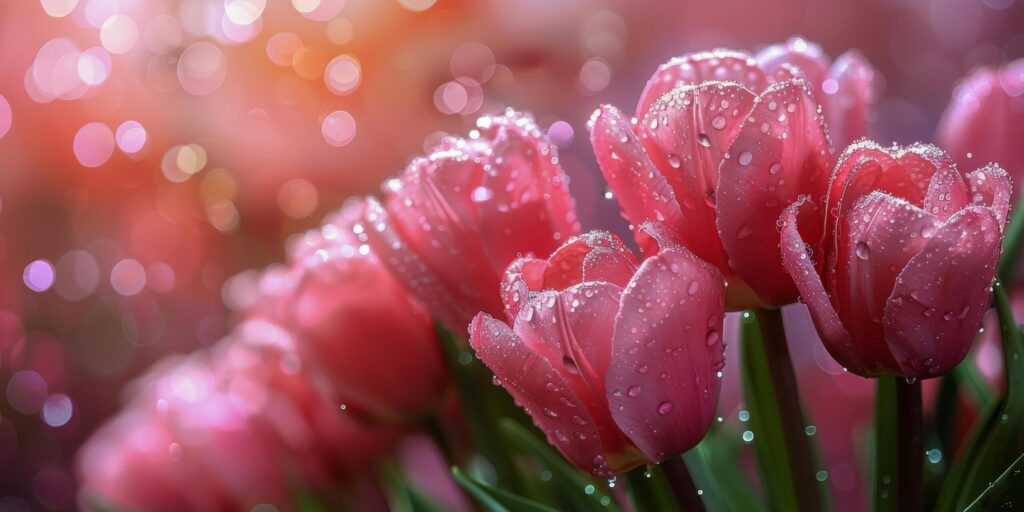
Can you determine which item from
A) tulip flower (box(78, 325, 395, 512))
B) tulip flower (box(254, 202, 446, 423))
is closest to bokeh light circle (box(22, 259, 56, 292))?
tulip flower (box(78, 325, 395, 512))

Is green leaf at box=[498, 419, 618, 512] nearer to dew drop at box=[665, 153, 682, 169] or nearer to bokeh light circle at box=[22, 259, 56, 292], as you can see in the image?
dew drop at box=[665, 153, 682, 169]

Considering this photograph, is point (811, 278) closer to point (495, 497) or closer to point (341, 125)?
point (495, 497)

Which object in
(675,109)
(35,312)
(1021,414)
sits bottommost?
(1021,414)

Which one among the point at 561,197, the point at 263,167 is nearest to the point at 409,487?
the point at 561,197

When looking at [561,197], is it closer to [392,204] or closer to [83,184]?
[392,204]

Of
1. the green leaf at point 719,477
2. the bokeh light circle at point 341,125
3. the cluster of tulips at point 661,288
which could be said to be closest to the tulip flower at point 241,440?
the cluster of tulips at point 661,288

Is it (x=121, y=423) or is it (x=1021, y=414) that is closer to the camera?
(x=1021, y=414)
